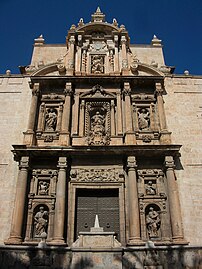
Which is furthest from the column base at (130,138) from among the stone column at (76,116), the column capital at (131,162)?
the stone column at (76,116)

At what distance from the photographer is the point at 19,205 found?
10938mm

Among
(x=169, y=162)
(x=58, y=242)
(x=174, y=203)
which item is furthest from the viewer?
(x=169, y=162)

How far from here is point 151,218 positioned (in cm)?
1123

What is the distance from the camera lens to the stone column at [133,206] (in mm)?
10469

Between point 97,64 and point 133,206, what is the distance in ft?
24.6

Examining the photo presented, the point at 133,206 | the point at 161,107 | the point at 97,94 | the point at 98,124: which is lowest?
the point at 133,206

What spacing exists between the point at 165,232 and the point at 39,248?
16.9ft

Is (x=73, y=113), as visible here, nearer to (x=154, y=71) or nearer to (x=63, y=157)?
(x=63, y=157)

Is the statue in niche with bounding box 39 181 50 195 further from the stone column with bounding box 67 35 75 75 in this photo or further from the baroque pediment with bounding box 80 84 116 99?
the stone column with bounding box 67 35 75 75

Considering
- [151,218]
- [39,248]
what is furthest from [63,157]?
[39,248]

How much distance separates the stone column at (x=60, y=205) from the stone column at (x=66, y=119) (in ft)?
2.82

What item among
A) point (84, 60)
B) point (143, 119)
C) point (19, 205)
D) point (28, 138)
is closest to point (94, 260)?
point (19, 205)

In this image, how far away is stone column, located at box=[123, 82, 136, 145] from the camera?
12438 millimetres

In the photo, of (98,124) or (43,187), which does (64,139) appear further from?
(43,187)
